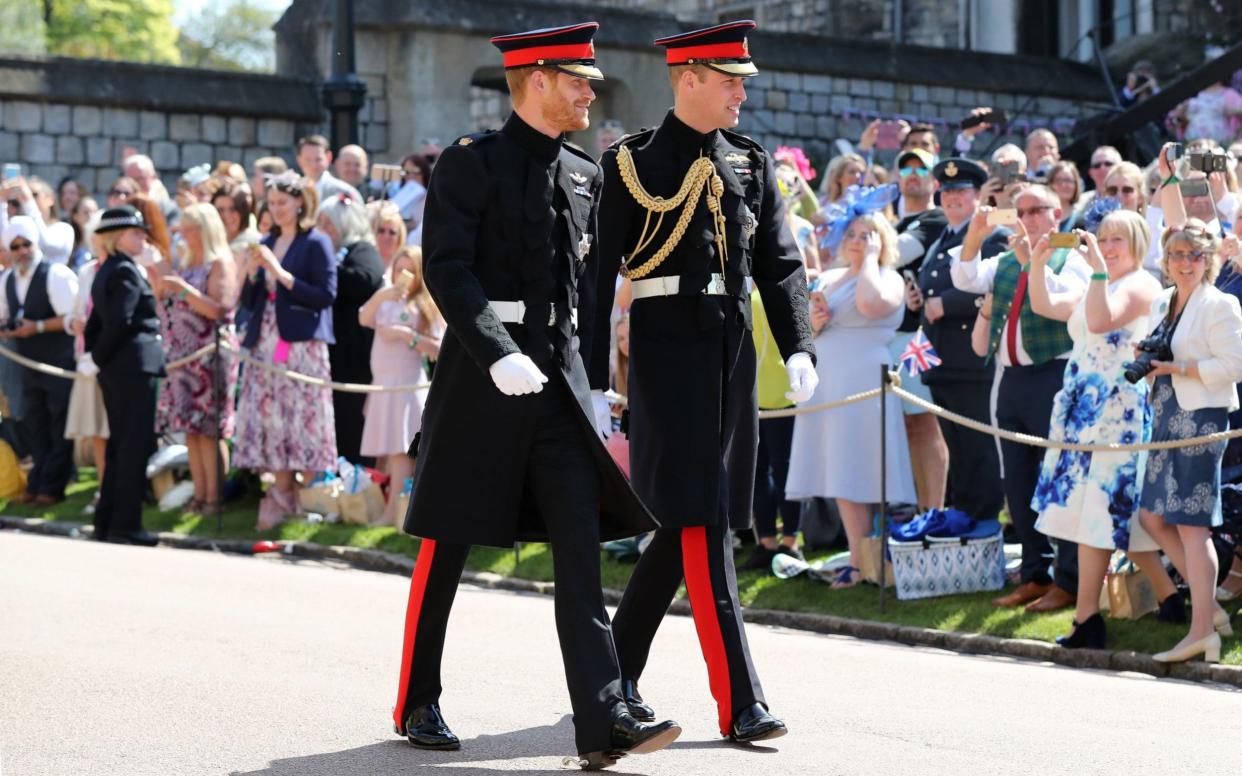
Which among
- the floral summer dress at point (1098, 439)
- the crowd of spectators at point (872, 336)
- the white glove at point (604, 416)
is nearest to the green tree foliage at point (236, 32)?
the crowd of spectators at point (872, 336)

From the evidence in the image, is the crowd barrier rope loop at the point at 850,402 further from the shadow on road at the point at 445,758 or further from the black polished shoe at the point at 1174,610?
the shadow on road at the point at 445,758

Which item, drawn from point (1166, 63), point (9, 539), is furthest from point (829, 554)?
point (1166, 63)

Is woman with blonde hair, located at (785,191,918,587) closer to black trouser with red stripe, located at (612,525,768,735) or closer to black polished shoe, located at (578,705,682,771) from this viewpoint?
black trouser with red stripe, located at (612,525,768,735)

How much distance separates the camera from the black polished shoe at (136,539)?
43.9 ft

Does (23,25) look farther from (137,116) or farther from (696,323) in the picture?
(696,323)

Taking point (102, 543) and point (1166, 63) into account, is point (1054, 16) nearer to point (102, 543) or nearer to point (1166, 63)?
point (1166, 63)

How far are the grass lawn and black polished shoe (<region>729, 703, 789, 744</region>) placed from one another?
109 inches

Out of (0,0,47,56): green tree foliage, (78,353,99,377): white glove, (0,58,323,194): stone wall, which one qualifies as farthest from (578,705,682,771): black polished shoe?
(0,0,47,56): green tree foliage

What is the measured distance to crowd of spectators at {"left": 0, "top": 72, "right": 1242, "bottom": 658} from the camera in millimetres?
9172

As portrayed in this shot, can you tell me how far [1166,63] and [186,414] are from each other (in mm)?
16225

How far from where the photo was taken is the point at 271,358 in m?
13.6

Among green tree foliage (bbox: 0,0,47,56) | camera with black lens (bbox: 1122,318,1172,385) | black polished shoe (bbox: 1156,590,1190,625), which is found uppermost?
green tree foliage (bbox: 0,0,47,56)

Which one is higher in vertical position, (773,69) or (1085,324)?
(773,69)

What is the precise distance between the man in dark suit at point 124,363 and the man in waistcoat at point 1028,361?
5.38 metres
